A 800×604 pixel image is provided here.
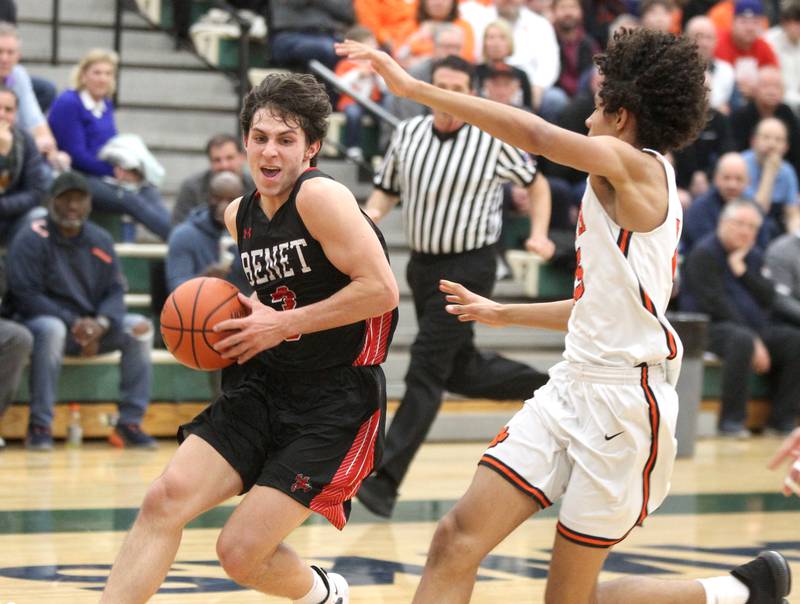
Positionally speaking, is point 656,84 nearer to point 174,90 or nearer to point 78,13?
point 174,90

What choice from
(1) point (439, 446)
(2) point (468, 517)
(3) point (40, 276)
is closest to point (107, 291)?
(3) point (40, 276)

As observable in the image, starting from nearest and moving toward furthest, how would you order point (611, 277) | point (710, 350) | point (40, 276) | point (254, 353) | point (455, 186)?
point (611, 277) < point (254, 353) < point (455, 186) < point (40, 276) < point (710, 350)

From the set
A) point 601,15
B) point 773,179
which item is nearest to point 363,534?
point 773,179

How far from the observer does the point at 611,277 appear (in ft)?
11.5

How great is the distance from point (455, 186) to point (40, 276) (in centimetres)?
267

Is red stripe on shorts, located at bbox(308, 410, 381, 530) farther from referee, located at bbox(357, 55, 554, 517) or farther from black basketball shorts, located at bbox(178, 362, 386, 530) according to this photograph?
referee, located at bbox(357, 55, 554, 517)

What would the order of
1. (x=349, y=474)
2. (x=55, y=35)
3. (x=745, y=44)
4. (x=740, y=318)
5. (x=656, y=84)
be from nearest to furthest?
(x=656, y=84), (x=349, y=474), (x=740, y=318), (x=55, y=35), (x=745, y=44)

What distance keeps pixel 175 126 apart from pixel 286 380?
671 centimetres

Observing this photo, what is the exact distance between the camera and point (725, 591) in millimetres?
3953

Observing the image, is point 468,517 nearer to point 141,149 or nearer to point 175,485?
point 175,485

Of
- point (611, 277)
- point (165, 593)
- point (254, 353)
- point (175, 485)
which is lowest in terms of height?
point (165, 593)

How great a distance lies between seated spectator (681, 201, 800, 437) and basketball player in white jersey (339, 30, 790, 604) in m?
6.08

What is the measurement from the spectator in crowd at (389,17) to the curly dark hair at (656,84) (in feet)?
23.9

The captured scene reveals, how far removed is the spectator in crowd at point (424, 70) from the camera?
9.44 m
